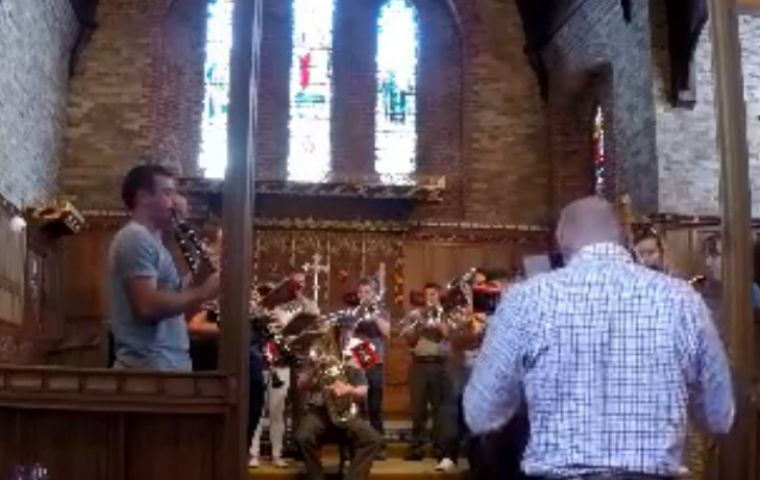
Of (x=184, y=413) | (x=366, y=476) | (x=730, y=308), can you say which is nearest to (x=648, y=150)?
(x=366, y=476)

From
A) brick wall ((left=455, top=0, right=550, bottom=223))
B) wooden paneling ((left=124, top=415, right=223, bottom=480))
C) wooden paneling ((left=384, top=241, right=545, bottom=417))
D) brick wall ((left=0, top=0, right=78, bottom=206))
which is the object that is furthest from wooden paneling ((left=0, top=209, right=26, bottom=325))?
wooden paneling ((left=124, top=415, right=223, bottom=480))

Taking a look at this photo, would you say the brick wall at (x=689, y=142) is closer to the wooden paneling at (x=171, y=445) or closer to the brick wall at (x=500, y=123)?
the brick wall at (x=500, y=123)

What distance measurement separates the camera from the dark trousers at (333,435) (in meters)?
6.60

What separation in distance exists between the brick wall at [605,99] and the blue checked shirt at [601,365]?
8671 mm

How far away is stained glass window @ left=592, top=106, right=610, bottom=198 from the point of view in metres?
12.9

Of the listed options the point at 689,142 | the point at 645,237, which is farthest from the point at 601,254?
the point at 689,142

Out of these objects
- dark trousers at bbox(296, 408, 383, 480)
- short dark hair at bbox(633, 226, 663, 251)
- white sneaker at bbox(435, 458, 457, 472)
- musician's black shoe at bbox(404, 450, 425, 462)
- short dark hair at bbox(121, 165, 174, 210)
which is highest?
short dark hair at bbox(633, 226, 663, 251)

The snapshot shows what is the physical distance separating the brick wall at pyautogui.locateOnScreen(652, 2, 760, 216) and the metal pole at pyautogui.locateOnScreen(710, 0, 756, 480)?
6.62 m

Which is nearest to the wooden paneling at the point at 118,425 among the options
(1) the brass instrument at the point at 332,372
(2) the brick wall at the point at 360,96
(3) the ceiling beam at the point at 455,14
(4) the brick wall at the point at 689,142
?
(1) the brass instrument at the point at 332,372

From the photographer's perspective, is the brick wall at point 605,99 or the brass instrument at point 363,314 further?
the brick wall at point 605,99

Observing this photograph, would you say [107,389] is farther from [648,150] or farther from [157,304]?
[648,150]

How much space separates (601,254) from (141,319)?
1731mm

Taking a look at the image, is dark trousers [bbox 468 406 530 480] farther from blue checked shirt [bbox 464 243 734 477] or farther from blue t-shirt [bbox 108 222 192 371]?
blue t-shirt [bbox 108 222 192 371]

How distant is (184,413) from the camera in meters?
3.73
